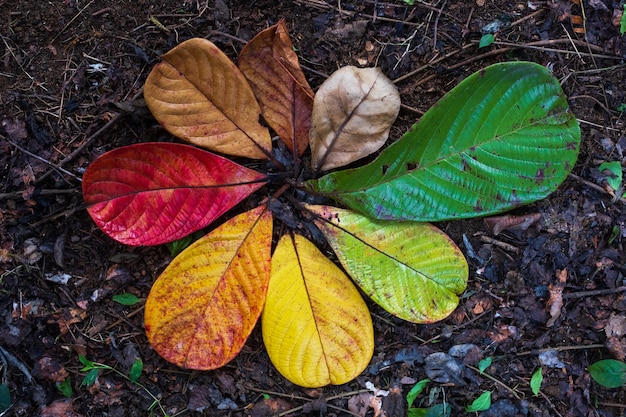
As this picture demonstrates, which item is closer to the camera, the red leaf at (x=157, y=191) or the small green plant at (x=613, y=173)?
the red leaf at (x=157, y=191)

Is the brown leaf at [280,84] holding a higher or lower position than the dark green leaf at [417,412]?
higher

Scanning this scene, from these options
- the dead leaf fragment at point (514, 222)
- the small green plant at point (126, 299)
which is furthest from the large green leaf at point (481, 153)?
the small green plant at point (126, 299)

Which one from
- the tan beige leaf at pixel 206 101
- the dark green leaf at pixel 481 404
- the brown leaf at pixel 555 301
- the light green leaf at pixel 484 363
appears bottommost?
the dark green leaf at pixel 481 404

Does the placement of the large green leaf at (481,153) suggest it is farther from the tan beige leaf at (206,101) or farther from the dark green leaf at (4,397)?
the dark green leaf at (4,397)

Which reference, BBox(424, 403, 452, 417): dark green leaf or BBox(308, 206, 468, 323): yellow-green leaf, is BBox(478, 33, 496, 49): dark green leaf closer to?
BBox(308, 206, 468, 323): yellow-green leaf

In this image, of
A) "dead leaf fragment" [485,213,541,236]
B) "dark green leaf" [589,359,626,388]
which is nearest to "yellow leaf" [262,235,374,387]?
"dead leaf fragment" [485,213,541,236]
